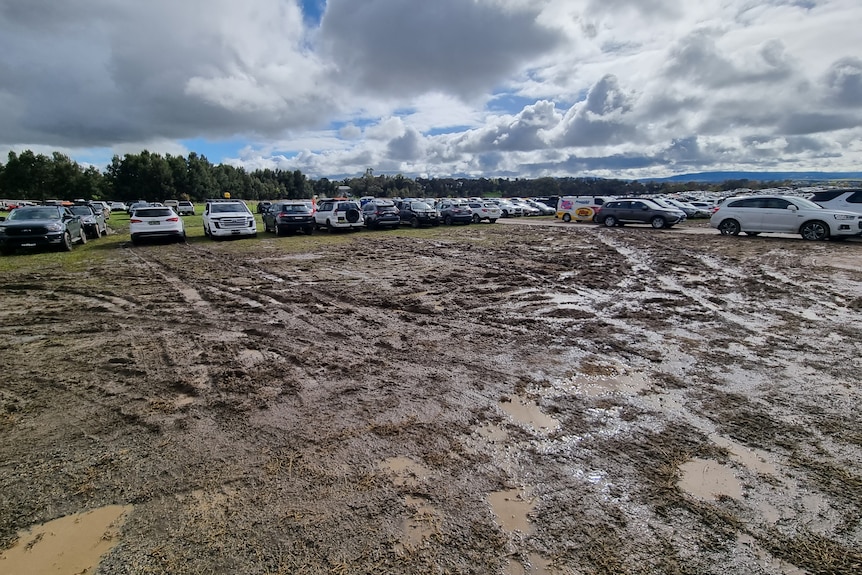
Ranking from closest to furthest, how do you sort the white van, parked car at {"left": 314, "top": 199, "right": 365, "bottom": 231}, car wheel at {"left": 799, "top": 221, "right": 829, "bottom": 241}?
car wheel at {"left": 799, "top": 221, "right": 829, "bottom": 241} < parked car at {"left": 314, "top": 199, "right": 365, "bottom": 231} < the white van

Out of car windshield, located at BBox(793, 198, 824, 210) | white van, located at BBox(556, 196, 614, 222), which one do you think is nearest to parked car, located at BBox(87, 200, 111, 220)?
white van, located at BBox(556, 196, 614, 222)

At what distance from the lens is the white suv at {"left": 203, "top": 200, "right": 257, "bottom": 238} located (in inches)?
A: 693

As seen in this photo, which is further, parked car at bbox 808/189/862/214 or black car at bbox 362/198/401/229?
black car at bbox 362/198/401/229

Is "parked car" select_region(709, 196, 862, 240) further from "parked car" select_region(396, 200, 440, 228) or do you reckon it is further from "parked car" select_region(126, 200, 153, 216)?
"parked car" select_region(126, 200, 153, 216)

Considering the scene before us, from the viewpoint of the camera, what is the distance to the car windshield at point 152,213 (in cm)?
1633

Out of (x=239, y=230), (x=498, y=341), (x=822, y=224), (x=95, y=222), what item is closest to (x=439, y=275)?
(x=498, y=341)

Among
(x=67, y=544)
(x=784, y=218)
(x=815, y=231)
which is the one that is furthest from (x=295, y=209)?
(x=815, y=231)

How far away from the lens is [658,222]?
75.9 ft

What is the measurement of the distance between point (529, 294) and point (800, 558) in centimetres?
610

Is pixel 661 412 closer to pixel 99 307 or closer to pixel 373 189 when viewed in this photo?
pixel 99 307

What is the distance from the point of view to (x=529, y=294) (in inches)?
323

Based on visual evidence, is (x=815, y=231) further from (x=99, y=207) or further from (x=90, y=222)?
(x=99, y=207)

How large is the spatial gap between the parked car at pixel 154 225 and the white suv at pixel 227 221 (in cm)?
126

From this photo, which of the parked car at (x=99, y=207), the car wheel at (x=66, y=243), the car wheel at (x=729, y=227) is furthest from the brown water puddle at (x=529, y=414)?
the parked car at (x=99, y=207)
